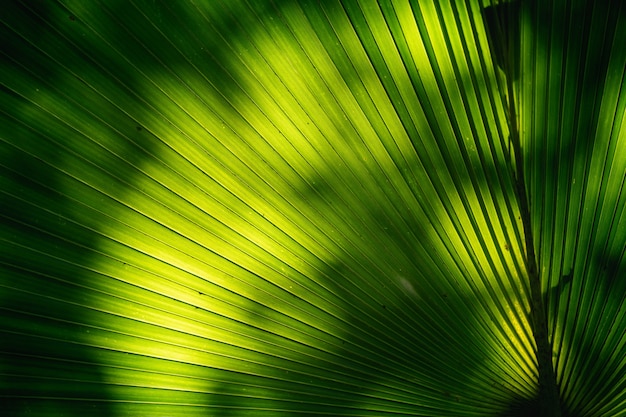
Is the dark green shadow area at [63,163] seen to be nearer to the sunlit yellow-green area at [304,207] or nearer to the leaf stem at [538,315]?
the sunlit yellow-green area at [304,207]

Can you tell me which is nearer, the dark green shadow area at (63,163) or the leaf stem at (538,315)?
the dark green shadow area at (63,163)

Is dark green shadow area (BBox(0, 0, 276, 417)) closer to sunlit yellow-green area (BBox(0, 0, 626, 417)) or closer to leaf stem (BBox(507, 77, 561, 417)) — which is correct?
sunlit yellow-green area (BBox(0, 0, 626, 417))

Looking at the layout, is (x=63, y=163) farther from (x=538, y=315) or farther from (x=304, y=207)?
(x=538, y=315)

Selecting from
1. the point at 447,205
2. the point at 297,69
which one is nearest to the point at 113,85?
the point at 297,69

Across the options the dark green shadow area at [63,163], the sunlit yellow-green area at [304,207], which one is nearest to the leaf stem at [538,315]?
the sunlit yellow-green area at [304,207]

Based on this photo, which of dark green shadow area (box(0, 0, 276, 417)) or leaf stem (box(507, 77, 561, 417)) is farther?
leaf stem (box(507, 77, 561, 417))

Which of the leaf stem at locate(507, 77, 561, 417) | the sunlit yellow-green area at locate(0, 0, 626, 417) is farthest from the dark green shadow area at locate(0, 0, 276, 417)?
the leaf stem at locate(507, 77, 561, 417)

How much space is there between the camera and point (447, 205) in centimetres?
133

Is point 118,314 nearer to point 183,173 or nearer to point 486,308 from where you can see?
point 183,173

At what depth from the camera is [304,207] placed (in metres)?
1.21

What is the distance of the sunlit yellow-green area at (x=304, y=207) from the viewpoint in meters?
0.92

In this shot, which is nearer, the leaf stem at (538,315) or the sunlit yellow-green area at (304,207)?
the sunlit yellow-green area at (304,207)

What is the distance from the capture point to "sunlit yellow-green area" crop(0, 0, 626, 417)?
3.03ft

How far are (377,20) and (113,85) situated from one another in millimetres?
668
